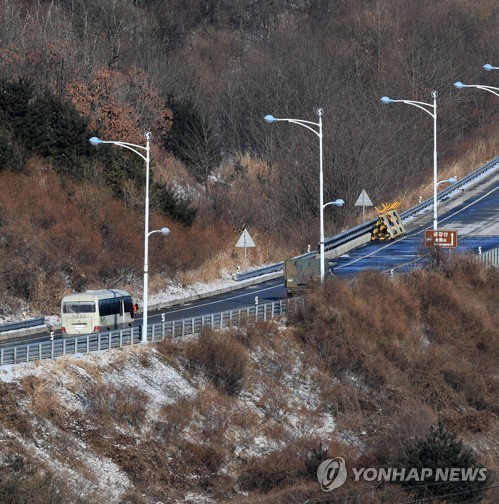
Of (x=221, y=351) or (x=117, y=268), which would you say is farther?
(x=117, y=268)

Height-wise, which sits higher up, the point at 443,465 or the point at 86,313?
the point at 86,313

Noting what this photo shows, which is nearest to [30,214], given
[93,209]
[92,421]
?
[93,209]

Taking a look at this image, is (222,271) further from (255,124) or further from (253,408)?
(255,124)

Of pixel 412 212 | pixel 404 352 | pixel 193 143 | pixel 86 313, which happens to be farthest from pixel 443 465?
pixel 193 143

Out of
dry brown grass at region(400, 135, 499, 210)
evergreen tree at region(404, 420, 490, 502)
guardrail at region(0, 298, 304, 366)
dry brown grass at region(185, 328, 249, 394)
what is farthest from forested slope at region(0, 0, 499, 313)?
evergreen tree at region(404, 420, 490, 502)

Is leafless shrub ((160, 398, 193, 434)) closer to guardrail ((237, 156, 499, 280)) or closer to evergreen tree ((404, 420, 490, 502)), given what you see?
evergreen tree ((404, 420, 490, 502))

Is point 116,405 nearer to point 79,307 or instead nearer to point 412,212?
point 79,307

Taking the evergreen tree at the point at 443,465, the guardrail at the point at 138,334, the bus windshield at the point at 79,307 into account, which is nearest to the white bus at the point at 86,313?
the bus windshield at the point at 79,307
